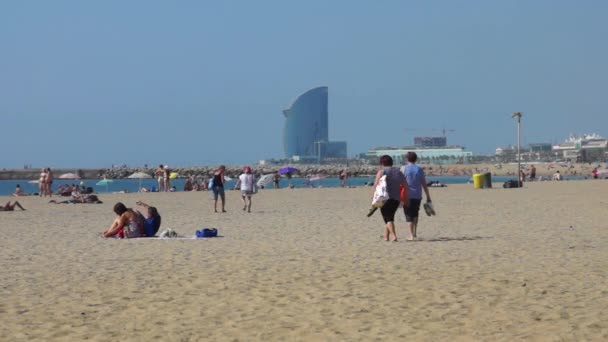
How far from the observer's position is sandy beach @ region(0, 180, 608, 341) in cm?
611

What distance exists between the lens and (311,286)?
26.1 feet

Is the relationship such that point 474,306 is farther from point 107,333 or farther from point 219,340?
point 107,333

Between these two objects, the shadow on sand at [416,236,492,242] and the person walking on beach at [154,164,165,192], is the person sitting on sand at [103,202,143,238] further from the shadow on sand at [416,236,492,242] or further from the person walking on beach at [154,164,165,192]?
the person walking on beach at [154,164,165,192]

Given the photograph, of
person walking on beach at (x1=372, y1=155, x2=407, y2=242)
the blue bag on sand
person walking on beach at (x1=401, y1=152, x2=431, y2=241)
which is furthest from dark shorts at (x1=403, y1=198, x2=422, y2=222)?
the blue bag on sand

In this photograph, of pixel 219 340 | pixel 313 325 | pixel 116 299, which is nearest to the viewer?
pixel 219 340

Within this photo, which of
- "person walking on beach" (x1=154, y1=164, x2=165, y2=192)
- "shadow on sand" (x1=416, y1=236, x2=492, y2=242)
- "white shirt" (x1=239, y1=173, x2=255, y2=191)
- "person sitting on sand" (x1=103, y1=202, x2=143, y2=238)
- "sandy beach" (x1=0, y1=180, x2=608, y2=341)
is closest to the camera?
"sandy beach" (x1=0, y1=180, x2=608, y2=341)

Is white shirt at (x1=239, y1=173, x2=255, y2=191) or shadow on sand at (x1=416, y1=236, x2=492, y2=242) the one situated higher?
white shirt at (x1=239, y1=173, x2=255, y2=191)

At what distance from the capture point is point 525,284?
7.86 m

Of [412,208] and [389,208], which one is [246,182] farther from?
[389,208]

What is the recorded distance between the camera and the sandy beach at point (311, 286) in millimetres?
6109

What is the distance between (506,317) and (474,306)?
0.44m

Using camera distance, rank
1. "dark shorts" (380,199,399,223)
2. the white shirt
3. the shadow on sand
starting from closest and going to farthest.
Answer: "dark shorts" (380,199,399,223), the shadow on sand, the white shirt

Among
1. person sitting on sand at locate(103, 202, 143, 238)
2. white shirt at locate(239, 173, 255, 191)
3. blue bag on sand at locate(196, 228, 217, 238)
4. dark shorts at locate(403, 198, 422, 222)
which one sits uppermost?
white shirt at locate(239, 173, 255, 191)

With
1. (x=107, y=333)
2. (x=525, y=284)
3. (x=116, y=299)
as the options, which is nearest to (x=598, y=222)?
(x=525, y=284)
